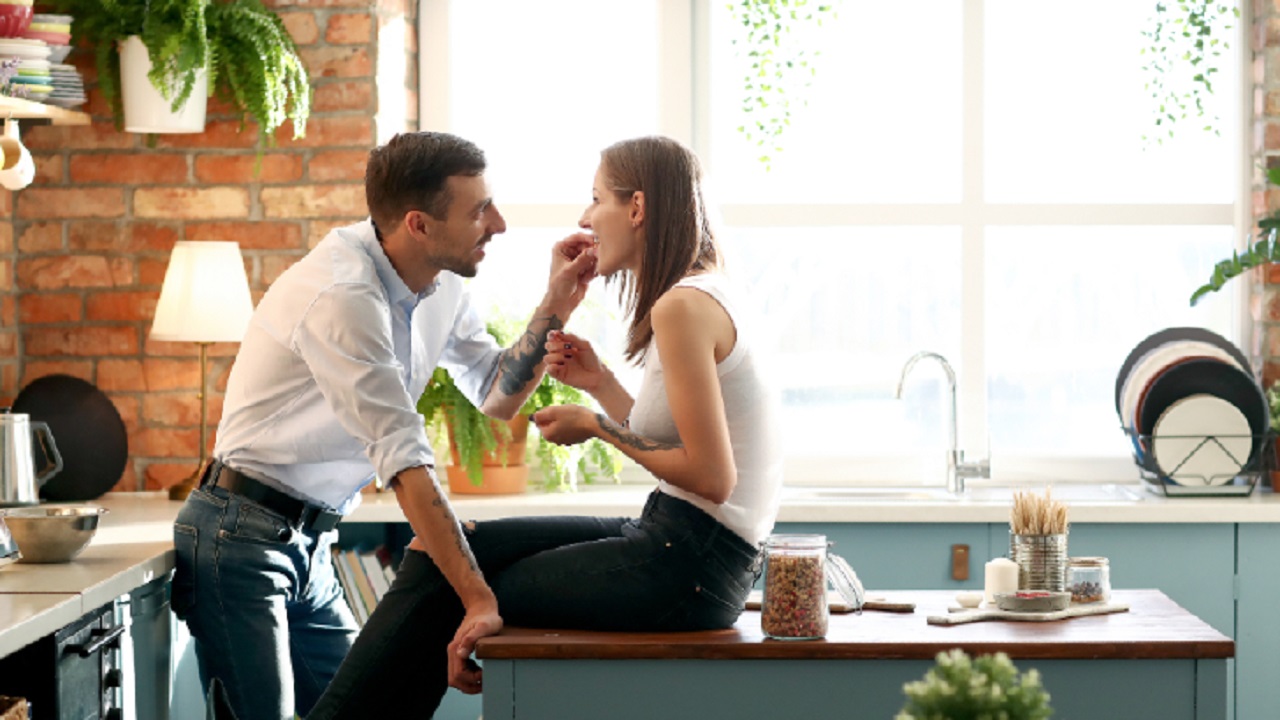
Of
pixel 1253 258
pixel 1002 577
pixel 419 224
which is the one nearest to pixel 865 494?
pixel 1253 258

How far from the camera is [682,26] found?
4016 mm

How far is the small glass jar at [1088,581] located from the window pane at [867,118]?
1785 mm

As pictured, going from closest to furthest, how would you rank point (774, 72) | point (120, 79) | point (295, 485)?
point (295, 485)
point (120, 79)
point (774, 72)

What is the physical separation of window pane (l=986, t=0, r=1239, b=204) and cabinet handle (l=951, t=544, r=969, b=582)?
1.08 metres

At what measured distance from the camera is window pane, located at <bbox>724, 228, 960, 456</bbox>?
4.02 meters

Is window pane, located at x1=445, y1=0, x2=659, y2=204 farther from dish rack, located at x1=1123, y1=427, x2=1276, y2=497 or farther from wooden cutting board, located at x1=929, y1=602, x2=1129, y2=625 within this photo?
wooden cutting board, located at x1=929, y1=602, x2=1129, y2=625

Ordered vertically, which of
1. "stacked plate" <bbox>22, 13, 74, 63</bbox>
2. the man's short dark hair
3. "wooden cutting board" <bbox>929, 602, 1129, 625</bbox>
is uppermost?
"stacked plate" <bbox>22, 13, 74, 63</bbox>

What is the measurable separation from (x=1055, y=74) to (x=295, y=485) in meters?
2.44

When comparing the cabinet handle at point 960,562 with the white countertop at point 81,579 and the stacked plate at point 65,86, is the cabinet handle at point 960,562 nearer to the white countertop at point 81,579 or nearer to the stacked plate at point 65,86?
the white countertop at point 81,579

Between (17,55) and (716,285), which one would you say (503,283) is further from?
(716,285)

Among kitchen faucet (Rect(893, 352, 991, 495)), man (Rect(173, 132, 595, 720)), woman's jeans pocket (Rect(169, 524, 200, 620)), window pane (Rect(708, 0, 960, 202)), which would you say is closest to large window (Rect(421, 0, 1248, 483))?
window pane (Rect(708, 0, 960, 202))

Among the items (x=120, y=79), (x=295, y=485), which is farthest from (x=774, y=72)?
(x=295, y=485)

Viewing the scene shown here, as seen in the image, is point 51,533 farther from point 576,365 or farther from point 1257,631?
point 1257,631

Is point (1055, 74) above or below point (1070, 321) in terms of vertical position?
above
